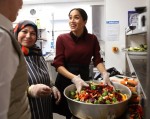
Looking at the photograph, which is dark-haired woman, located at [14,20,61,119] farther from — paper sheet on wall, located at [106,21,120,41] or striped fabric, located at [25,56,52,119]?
paper sheet on wall, located at [106,21,120,41]

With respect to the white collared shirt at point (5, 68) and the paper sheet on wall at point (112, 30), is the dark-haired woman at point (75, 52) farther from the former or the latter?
the paper sheet on wall at point (112, 30)

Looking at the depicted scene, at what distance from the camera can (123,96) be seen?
49.7 inches

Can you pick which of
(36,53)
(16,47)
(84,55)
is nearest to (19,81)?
(16,47)

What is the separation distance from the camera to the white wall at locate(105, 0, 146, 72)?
10.4 ft

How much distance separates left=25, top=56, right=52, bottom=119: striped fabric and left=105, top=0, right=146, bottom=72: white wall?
1944mm

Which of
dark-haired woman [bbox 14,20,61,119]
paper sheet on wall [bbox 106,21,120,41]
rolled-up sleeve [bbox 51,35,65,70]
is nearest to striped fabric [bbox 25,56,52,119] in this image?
dark-haired woman [bbox 14,20,61,119]

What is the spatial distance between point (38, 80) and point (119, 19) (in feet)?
7.22

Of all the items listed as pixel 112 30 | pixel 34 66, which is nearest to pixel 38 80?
pixel 34 66

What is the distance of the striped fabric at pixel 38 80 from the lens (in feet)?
4.62

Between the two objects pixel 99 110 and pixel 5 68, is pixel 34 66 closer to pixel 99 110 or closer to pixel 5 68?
pixel 99 110

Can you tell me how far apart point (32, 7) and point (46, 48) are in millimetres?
949

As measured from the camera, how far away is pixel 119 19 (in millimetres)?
3227

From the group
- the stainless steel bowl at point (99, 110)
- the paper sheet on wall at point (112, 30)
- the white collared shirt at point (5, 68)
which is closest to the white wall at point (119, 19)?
the paper sheet on wall at point (112, 30)

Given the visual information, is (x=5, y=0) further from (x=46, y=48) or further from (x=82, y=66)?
(x=46, y=48)
